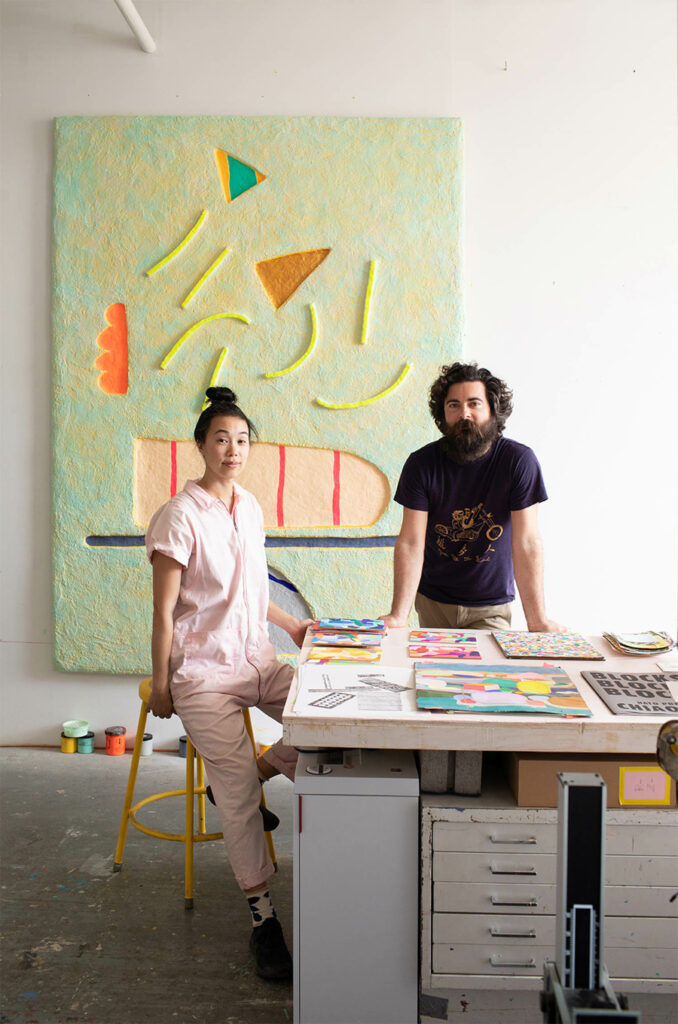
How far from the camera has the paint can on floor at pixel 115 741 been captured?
11.7ft

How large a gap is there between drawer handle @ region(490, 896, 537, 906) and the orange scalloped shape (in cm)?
253

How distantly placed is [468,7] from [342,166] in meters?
0.80

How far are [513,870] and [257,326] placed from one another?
7.88 ft

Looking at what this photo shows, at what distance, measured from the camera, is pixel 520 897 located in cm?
177

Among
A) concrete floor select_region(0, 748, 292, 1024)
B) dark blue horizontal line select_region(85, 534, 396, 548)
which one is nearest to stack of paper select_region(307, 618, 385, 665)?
concrete floor select_region(0, 748, 292, 1024)

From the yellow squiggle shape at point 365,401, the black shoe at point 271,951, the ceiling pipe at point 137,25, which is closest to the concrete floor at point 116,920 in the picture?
the black shoe at point 271,951

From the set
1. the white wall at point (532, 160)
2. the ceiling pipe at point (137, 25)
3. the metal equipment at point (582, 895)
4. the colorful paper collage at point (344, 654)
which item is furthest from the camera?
the white wall at point (532, 160)

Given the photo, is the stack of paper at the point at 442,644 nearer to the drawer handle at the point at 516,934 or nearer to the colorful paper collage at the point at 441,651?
the colorful paper collage at the point at 441,651

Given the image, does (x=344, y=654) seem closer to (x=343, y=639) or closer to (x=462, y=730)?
(x=343, y=639)

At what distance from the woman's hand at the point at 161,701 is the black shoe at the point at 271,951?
583mm

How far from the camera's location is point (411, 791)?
1.75 m

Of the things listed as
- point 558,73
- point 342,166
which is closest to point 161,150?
point 342,166

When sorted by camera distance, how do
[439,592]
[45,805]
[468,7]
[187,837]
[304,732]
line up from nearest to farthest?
[304,732], [187,837], [439,592], [45,805], [468,7]

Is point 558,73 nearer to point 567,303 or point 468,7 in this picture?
point 468,7
